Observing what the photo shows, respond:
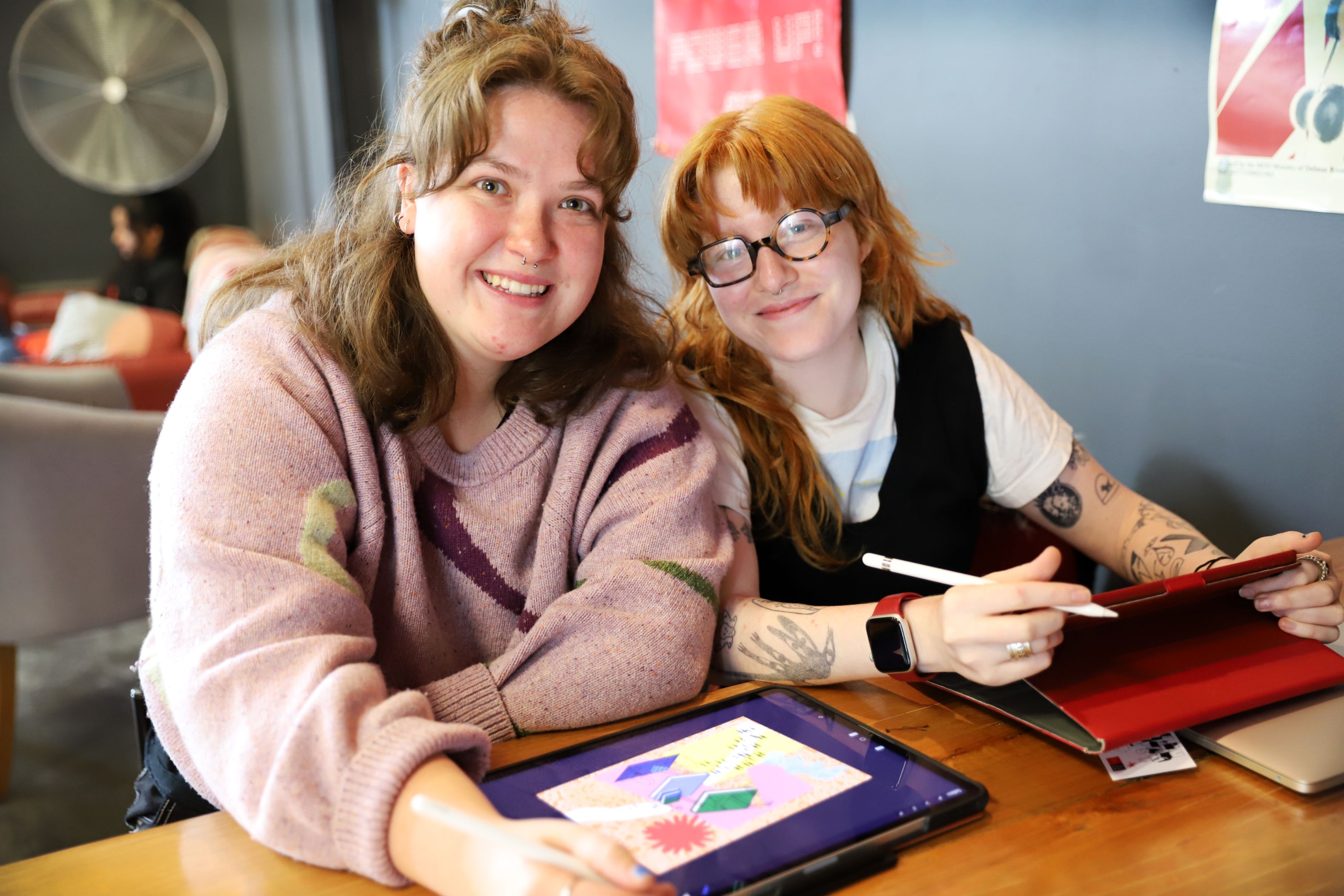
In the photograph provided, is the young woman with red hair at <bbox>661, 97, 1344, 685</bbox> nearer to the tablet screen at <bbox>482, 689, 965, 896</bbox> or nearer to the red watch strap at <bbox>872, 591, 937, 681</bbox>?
the red watch strap at <bbox>872, 591, 937, 681</bbox>

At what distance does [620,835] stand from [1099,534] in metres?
0.91

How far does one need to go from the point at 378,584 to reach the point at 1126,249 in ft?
4.28

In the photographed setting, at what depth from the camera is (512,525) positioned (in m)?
1.09

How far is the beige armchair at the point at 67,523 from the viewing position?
2.04m

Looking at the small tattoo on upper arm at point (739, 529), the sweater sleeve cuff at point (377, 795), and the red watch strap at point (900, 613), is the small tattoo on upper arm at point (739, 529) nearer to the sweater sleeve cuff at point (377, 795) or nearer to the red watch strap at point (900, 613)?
the red watch strap at point (900, 613)

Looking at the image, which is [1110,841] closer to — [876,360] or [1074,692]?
[1074,692]

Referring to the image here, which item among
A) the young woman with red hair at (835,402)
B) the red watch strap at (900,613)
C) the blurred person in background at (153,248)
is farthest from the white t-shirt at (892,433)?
the blurred person in background at (153,248)

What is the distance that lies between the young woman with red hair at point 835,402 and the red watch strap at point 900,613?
0.14m

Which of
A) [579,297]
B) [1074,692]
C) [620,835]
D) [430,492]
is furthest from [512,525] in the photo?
[1074,692]

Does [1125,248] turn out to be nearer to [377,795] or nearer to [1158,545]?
[1158,545]

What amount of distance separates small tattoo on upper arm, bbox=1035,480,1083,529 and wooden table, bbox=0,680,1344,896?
0.56m

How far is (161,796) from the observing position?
111 centimetres

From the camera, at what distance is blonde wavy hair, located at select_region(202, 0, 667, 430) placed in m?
1.01

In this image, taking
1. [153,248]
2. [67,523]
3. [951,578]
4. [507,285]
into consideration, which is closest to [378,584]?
[507,285]
